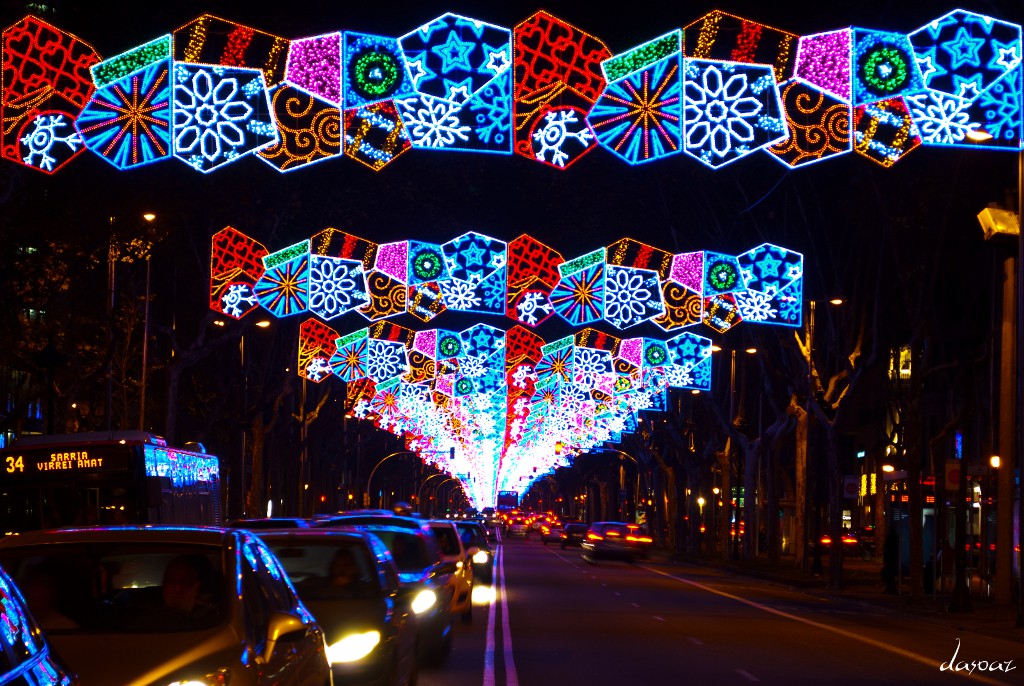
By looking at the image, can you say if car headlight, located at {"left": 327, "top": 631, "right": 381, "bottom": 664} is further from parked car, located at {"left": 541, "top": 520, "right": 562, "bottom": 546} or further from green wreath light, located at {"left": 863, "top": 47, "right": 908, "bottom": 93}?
parked car, located at {"left": 541, "top": 520, "right": 562, "bottom": 546}

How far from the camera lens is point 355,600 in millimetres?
12172

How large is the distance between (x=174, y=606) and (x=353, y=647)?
4233 mm

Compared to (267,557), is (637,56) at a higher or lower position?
higher

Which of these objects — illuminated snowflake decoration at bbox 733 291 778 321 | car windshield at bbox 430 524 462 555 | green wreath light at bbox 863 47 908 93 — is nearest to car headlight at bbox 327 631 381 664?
green wreath light at bbox 863 47 908 93

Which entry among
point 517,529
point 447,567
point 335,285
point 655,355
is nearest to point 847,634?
point 447,567

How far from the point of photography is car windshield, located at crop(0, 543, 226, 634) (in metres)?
7.61

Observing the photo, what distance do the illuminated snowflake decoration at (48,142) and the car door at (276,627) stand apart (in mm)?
11720

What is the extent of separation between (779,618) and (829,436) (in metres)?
14.2

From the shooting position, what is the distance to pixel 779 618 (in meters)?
27.9

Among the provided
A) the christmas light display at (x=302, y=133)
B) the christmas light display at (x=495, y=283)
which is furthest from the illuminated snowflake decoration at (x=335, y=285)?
the christmas light display at (x=302, y=133)

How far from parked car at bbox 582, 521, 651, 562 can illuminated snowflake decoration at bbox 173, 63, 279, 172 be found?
40.5m

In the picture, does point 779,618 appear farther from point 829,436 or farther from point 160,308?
point 160,308

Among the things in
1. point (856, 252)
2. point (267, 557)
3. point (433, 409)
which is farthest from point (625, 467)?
point (267, 557)

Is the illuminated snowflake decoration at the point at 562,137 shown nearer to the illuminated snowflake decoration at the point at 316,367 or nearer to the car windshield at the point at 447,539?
the car windshield at the point at 447,539
